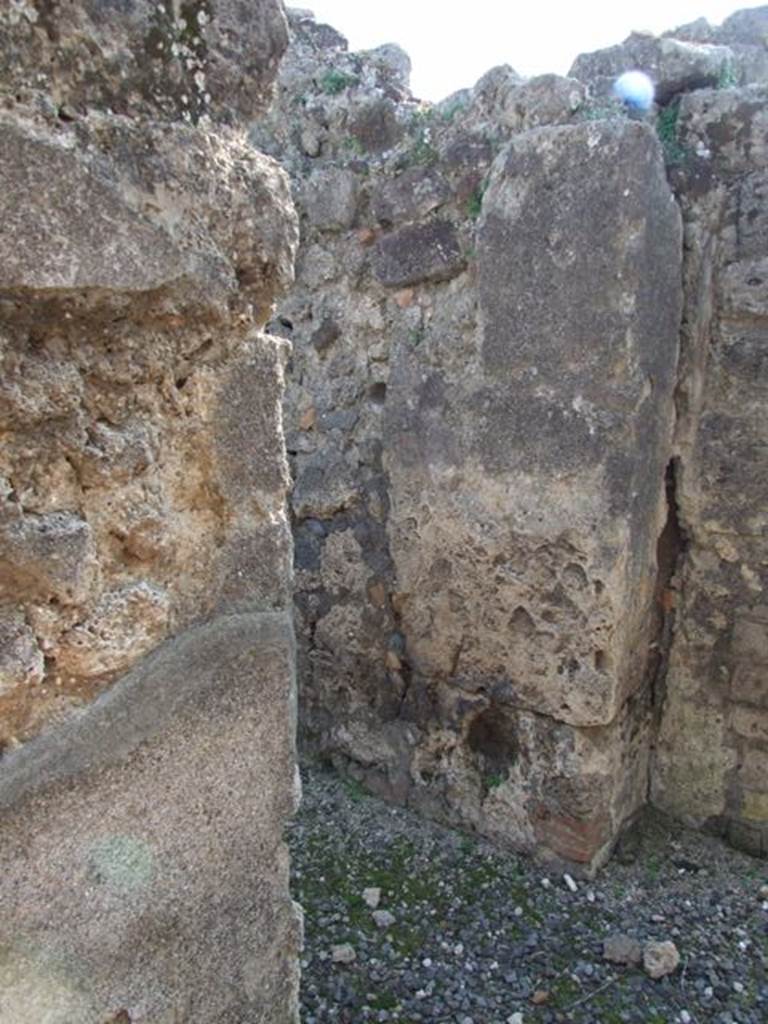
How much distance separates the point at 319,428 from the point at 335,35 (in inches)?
56.3

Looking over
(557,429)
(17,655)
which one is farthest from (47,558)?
(557,429)

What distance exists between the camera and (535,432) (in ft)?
8.50

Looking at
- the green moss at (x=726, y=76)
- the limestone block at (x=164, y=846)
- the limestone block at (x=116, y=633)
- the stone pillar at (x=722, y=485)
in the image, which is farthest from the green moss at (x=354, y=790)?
the green moss at (x=726, y=76)

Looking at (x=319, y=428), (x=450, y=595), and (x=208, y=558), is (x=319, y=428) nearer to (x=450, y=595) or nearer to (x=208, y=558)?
(x=450, y=595)

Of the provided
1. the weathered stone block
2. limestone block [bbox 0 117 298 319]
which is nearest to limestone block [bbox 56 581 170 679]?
limestone block [bbox 0 117 298 319]

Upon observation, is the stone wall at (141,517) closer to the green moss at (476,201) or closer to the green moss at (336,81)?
the green moss at (476,201)

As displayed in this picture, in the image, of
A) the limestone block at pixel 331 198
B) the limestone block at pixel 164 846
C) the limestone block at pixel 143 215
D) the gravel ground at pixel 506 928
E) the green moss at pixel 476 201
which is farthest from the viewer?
the limestone block at pixel 331 198

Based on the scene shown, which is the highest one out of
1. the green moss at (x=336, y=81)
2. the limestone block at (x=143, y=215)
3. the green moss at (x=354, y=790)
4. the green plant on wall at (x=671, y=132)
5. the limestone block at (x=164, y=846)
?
the green moss at (x=336, y=81)

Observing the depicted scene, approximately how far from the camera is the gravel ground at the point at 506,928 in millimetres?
2297

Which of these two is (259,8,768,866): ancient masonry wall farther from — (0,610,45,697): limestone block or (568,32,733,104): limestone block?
(0,610,45,697): limestone block

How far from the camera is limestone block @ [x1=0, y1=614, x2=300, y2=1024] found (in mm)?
1132

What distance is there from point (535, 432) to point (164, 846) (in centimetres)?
166

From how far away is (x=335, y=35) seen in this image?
3297 millimetres

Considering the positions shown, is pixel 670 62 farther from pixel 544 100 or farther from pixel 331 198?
pixel 331 198
